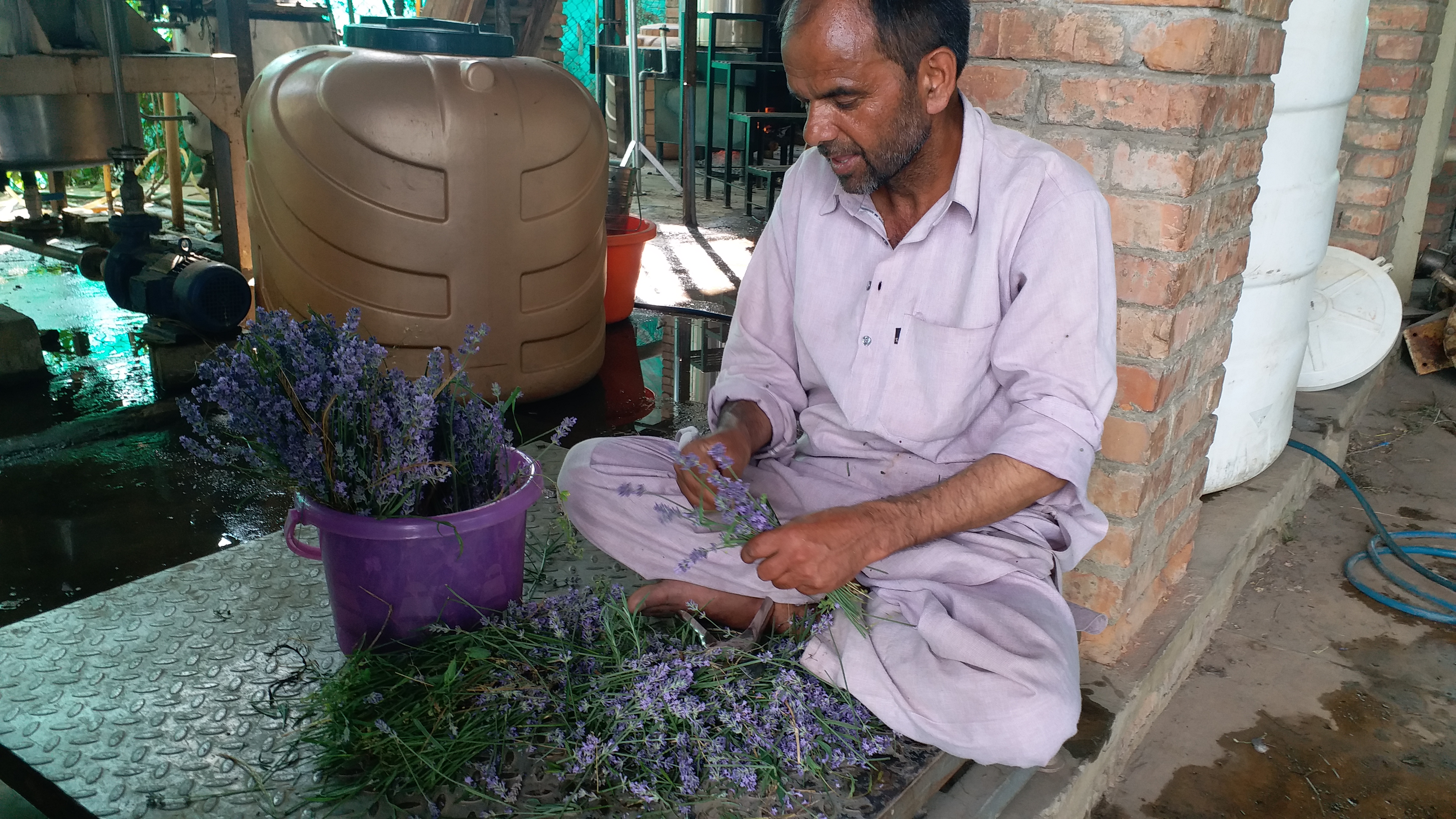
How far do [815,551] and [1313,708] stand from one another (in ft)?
4.52

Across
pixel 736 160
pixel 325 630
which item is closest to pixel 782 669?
pixel 325 630

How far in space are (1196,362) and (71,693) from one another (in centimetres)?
207

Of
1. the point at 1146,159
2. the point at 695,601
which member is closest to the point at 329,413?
the point at 695,601

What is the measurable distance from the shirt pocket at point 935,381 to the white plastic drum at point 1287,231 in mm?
930

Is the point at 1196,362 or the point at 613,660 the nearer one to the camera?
the point at 613,660

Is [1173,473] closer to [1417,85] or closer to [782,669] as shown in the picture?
[782,669]

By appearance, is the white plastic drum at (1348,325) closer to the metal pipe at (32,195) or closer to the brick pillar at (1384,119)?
the brick pillar at (1384,119)

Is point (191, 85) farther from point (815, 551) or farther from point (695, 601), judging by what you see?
point (815, 551)

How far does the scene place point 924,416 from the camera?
173 centimetres

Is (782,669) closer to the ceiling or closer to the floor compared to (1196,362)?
closer to the floor

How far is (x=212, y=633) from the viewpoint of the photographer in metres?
1.83

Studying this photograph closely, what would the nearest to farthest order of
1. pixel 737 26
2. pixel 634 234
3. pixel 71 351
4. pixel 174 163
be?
pixel 71 351, pixel 634 234, pixel 174 163, pixel 737 26

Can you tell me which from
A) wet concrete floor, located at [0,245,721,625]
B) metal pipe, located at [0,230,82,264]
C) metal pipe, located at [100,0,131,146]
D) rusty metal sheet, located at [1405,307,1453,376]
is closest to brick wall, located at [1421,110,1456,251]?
rusty metal sheet, located at [1405,307,1453,376]

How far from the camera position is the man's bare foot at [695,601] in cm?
180
